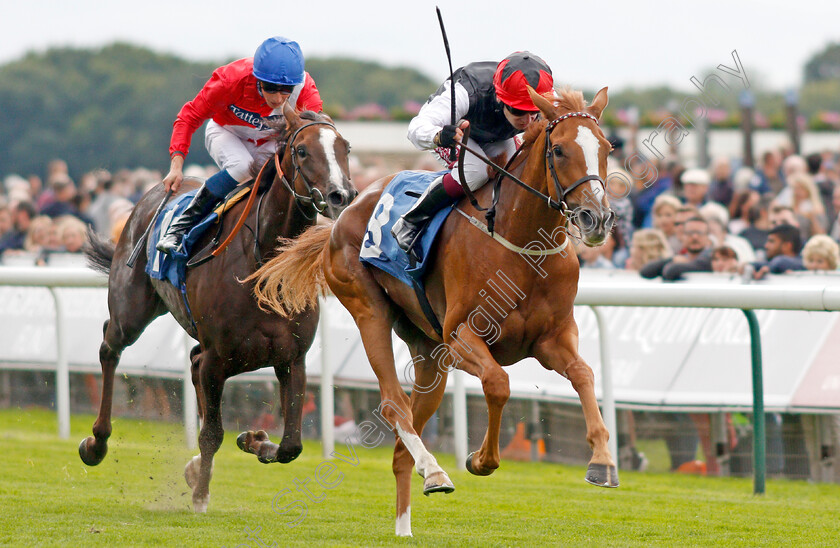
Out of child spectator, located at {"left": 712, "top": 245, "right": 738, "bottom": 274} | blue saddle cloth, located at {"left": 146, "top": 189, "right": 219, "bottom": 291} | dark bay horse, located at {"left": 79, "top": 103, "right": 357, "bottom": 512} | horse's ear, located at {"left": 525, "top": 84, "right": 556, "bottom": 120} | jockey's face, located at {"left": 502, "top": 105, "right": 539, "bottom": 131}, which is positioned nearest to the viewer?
horse's ear, located at {"left": 525, "top": 84, "right": 556, "bottom": 120}

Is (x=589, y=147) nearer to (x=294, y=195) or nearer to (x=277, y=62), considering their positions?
(x=294, y=195)

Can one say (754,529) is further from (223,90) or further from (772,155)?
(772,155)

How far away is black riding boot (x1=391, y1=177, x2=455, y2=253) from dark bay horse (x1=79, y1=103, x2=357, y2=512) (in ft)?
1.06

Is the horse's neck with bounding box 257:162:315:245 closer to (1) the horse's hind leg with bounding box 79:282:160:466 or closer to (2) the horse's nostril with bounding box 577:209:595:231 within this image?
(1) the horse's hind leg with bounding box 79:282:160:466

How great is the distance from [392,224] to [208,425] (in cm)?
Result: 142

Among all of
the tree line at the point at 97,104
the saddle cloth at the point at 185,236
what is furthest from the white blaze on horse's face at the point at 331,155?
the tree line at the point at 97,104

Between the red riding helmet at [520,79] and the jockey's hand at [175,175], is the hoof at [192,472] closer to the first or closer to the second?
the jockey's hand at [175,175]

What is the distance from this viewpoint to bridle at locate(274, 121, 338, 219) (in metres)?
5.12

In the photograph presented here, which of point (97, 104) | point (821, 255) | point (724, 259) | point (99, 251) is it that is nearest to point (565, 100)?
point (821, 255)

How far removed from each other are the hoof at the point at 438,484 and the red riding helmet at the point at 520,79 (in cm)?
140

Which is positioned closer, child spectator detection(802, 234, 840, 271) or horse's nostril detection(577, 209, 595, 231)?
horse's nostril detection(577, 209, 595, 231)

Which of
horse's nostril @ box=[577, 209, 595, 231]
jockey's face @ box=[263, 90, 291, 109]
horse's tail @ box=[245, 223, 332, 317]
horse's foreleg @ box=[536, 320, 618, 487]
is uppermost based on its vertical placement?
jockey's face @ box=[263, 90, 291, 109]

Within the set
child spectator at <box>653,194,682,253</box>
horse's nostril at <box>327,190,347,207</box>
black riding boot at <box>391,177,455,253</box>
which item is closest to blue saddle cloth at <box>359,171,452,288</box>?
black riding boot at <box>391,177,455,253</box>

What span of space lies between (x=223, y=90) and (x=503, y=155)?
1.50m
